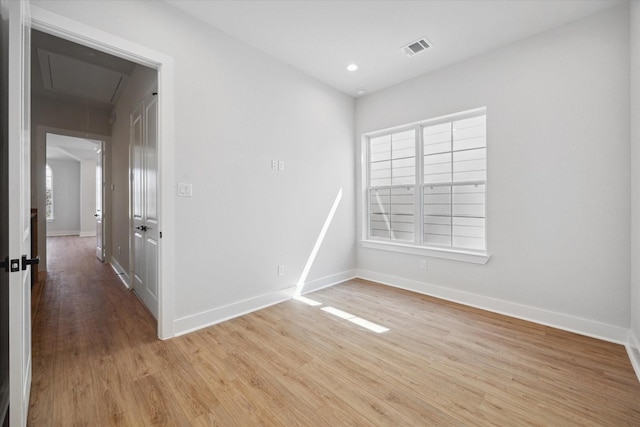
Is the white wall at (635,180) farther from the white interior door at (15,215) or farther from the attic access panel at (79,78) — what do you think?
the attic access panel at (79,78)

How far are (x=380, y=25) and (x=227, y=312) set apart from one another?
3.26m

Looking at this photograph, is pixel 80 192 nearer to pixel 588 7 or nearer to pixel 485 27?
pixel 485 27

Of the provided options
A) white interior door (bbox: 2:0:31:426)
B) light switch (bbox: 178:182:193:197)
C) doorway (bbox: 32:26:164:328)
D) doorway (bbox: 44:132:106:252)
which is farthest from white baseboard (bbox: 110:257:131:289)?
doorway (bbox: 44:132:106:252)

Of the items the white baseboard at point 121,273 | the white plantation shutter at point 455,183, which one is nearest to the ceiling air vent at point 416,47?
the white plantation shutter at point 455,183

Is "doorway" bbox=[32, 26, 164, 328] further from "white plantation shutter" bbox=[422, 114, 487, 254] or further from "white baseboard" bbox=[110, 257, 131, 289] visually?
"white plantation shutter" bbox=[422, 114, 487, 254]

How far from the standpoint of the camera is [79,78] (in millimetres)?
3939

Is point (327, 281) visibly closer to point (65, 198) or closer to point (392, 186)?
point (392, 186)

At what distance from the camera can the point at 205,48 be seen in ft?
8.79

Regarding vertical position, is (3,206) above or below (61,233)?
above

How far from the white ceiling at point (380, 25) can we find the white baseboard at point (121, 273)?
11.8ft

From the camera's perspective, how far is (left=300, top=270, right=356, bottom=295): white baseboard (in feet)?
12.2

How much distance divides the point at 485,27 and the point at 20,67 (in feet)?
11.6

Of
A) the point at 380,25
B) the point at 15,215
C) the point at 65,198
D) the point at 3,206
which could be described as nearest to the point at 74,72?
the point at 3,206

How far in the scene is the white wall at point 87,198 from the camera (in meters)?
9.84
